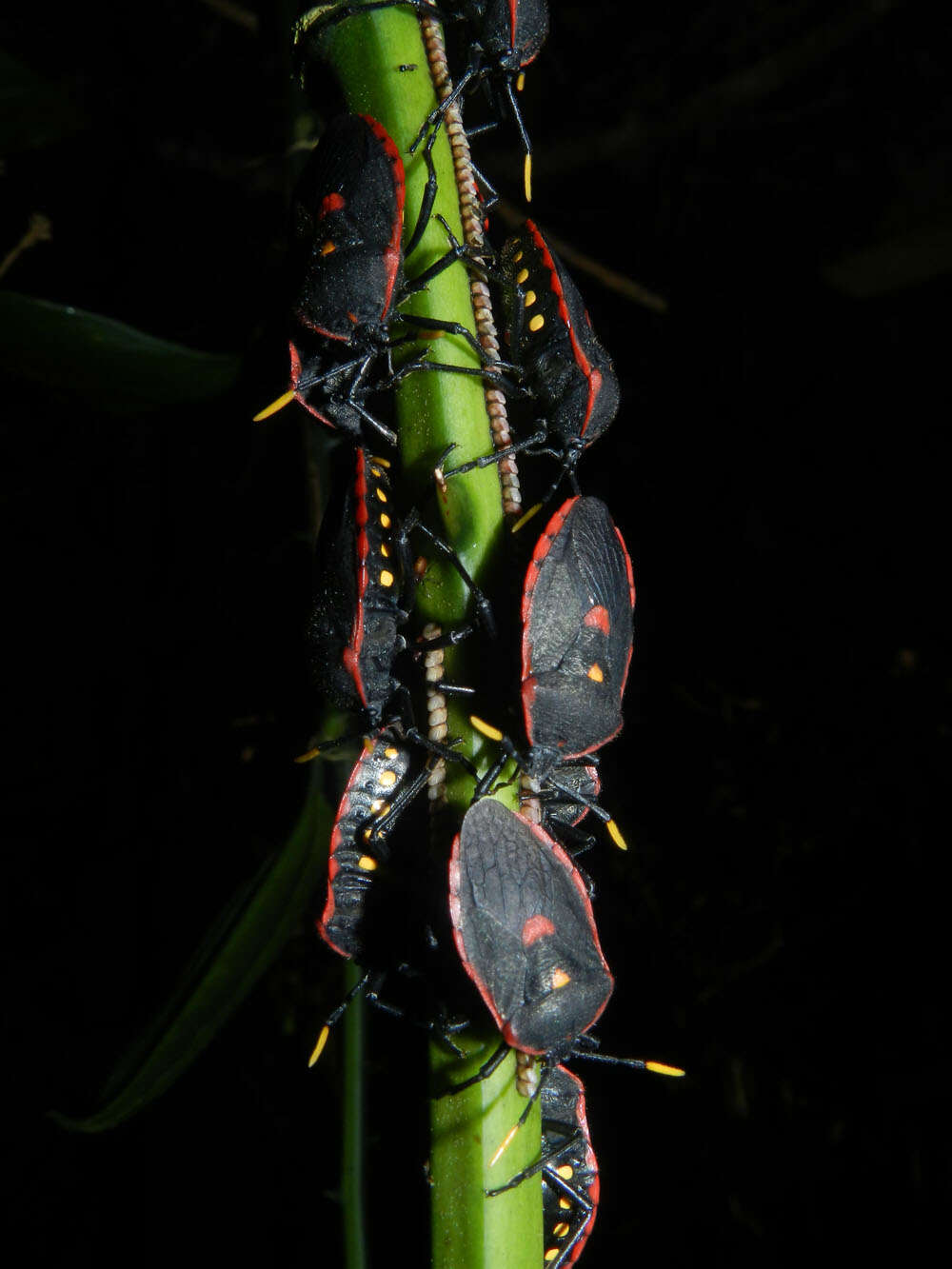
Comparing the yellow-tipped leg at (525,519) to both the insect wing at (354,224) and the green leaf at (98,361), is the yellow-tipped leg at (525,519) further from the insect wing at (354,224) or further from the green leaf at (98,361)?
the green leaf at (98,361)

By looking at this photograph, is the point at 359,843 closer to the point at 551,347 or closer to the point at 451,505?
the point at 451,505

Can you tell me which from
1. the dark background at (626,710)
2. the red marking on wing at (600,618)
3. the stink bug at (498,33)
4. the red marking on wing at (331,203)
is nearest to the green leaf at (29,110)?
the dark background at (626,710)

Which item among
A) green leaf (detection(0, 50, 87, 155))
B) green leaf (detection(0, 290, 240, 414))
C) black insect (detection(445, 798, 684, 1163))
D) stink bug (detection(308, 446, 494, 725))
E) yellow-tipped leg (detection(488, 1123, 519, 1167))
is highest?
green leaf (detection(0, 50, 87, 155))

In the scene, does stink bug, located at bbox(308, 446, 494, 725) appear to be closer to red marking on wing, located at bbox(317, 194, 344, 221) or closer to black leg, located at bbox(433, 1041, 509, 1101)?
red marking on wing, located at bbox(317, 194, 344, 221)

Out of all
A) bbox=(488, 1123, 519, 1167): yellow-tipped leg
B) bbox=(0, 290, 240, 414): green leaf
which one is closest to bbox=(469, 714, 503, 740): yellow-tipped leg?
bbox=(488, 1123, 519, 1167): yellow-tipped leg

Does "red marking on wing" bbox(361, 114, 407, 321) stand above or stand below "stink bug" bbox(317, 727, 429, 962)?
above
